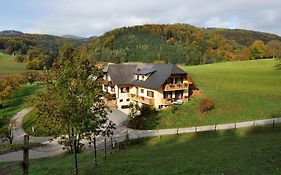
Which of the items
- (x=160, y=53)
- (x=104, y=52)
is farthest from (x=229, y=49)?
Result: (x=104, y=52)

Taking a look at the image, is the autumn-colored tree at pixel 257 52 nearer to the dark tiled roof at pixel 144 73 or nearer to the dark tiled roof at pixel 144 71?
the dark tiled roof at pixel 144 73

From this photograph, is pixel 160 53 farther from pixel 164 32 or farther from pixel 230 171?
pixel 230 171

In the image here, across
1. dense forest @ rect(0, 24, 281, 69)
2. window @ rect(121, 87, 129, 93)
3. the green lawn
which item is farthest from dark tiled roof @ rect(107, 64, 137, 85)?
dense forest @ rect(0, 24, 281, 69)

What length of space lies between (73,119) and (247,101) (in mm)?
40570

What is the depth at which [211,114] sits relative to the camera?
48.5 metres

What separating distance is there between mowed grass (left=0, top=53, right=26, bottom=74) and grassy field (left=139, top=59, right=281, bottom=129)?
92.3m

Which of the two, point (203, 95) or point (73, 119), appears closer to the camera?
point (73, 119)

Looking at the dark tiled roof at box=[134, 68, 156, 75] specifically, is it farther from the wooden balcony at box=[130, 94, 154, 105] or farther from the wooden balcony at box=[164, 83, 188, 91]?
the wooden balcony at box=[164, 83, 188, 91]

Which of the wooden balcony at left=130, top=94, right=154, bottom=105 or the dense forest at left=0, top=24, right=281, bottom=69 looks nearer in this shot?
the wooden balcony at left=130, top=94, right=154, bottom=105

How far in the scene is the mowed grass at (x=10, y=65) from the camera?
133m

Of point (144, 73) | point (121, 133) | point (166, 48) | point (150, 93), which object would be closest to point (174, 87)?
point (150, 93)

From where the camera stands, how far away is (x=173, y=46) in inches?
6634

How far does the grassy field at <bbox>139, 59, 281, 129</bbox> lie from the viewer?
4688cm

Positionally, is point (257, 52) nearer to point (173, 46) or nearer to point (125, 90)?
point (173, 46)
